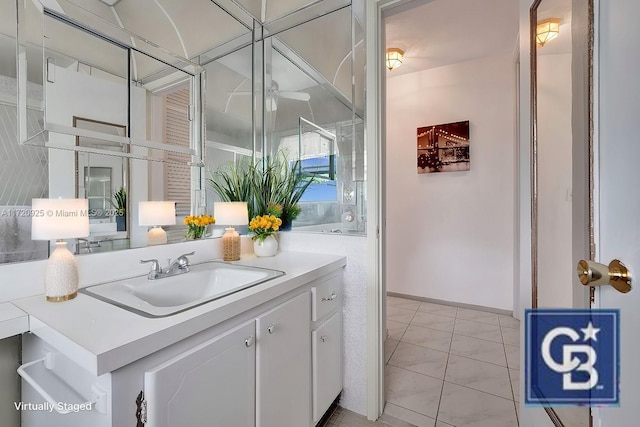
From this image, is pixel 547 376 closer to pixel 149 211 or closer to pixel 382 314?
pixel 382 314

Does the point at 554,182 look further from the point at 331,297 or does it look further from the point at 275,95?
the point at 275,95

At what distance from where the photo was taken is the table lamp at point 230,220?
1.56m

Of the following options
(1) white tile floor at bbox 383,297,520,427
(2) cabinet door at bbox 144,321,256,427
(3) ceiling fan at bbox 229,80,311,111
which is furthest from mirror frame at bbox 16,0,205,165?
(1) white tile floor at bbox 383,297,520,427

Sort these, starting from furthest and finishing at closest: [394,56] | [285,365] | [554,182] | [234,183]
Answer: [394,56] < [234,183] < [285,365] < [554,182]

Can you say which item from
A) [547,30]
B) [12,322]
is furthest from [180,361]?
[547,30]

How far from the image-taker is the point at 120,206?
1232 mm

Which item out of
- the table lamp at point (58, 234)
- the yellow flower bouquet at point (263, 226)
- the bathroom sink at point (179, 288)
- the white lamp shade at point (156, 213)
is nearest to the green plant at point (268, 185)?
the yellow flower bouquet at point (263, 226)

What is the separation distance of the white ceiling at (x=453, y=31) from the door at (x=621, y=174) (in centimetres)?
165

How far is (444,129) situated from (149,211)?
3.02m

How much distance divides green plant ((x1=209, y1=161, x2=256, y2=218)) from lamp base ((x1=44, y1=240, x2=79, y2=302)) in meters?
0.84

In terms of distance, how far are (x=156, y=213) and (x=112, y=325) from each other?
746mm

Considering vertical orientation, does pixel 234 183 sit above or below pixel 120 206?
above

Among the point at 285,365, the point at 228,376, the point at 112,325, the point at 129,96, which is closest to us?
the point at 112,325

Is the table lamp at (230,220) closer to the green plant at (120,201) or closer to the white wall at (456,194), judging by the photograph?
the green plant at (120,201)
